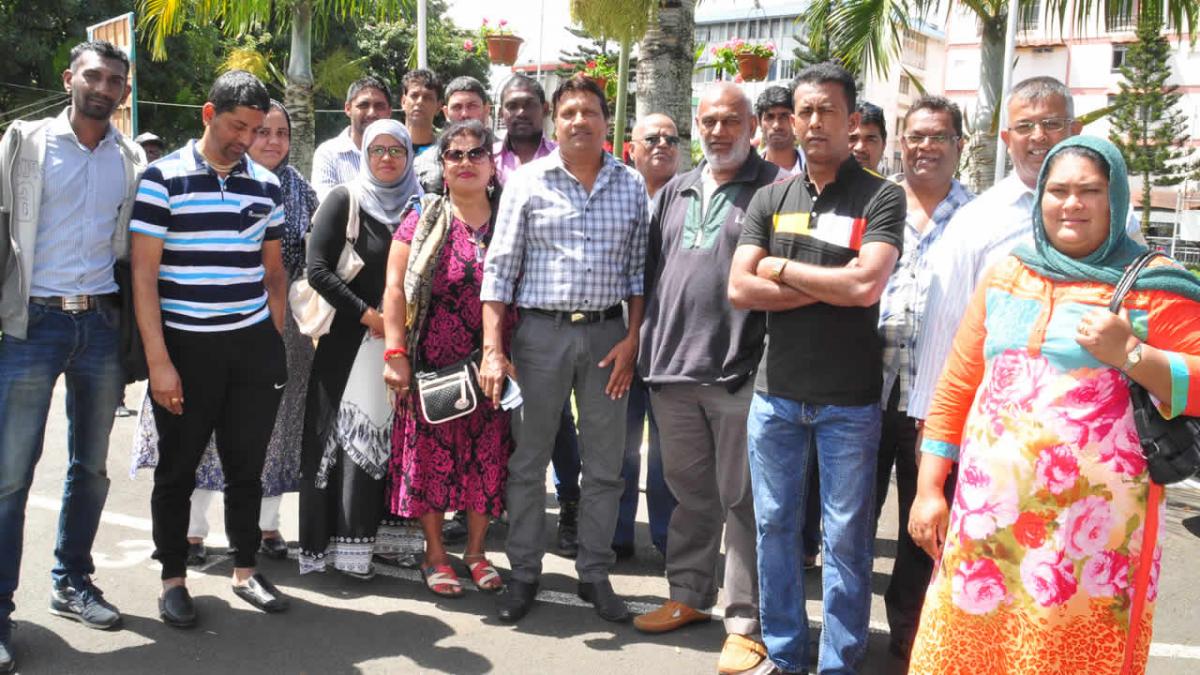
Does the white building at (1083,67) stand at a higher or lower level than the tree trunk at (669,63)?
higher

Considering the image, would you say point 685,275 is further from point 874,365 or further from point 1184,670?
point 1184,670

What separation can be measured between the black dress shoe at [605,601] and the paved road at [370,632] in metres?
0.05

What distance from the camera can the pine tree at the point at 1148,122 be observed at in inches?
1558

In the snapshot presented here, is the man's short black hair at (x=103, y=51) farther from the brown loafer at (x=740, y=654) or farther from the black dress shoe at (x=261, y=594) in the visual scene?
the brown loafer at (x=740, y=654)

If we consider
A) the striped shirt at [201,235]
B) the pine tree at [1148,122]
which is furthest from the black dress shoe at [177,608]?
the pine tree at [1148,122]

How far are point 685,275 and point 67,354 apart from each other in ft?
7.97

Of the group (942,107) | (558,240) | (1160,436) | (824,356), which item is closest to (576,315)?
(558,240)

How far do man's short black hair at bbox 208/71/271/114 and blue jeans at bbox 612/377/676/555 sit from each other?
7.19ft

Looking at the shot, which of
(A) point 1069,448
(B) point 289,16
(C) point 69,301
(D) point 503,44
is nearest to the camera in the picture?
(A) point 1069,448

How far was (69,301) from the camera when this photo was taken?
390cm

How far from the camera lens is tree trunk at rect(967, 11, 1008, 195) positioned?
39.5ft

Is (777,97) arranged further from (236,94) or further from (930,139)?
(236,94)

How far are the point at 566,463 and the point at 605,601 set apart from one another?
4.11ft

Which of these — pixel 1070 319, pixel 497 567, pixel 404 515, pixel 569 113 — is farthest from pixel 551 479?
pixel 1070 319
